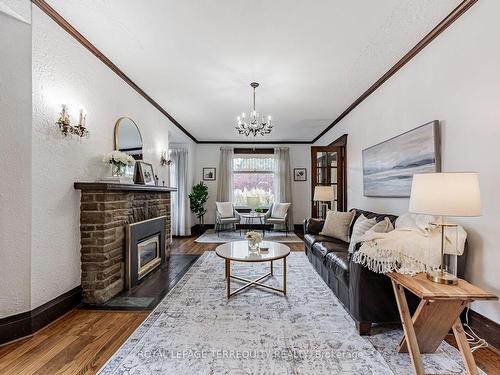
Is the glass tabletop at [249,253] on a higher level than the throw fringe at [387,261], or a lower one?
lower

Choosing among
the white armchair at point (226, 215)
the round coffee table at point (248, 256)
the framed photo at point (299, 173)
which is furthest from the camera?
the framed photo at point (299, 173)

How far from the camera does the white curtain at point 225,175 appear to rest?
7.29 m

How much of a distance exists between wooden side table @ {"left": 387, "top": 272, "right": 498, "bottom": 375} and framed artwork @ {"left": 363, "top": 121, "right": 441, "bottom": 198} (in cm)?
132

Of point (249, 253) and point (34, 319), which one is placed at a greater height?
point (249, 253)

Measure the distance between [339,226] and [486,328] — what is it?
192 centimetres

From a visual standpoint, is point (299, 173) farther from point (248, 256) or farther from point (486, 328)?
point (486, 328)

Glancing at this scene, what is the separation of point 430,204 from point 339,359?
1.18m

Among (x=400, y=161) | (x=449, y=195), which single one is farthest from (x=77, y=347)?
(x=400, y=161)

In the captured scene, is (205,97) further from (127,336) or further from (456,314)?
(456,314)

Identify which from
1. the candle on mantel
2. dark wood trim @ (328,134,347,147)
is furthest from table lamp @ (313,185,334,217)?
the candle on mantel

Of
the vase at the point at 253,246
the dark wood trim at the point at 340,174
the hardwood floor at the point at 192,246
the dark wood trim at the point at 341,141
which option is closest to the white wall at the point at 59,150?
the vase at the point at 253,246

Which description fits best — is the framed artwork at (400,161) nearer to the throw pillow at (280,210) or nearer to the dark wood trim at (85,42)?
the throw pillow at (280,210)

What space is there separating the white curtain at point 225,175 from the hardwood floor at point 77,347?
5.00m

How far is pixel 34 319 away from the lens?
2.03m
